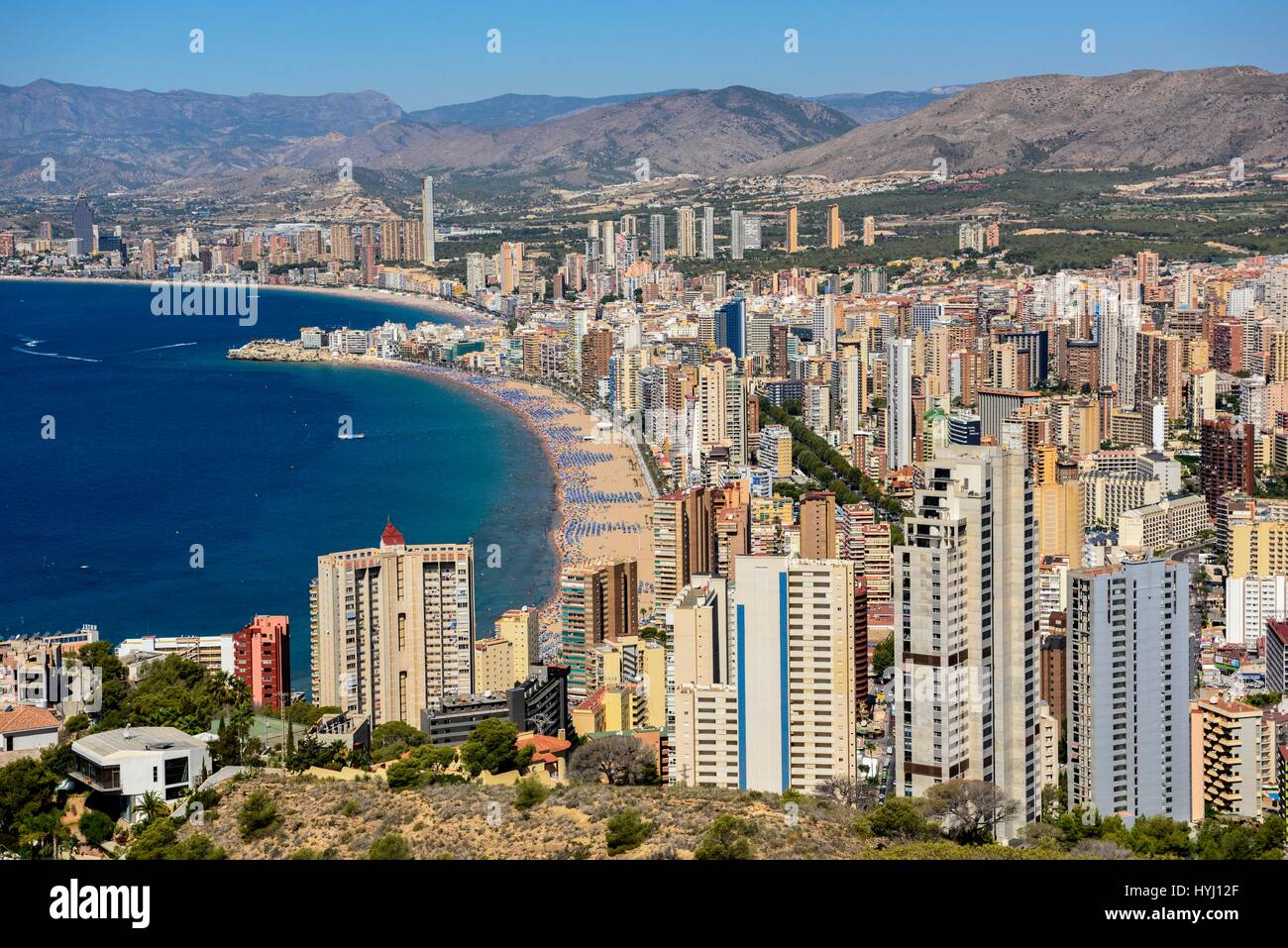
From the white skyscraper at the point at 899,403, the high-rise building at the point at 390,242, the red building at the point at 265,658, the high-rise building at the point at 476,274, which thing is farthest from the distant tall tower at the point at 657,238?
the red building at the point at 265,658

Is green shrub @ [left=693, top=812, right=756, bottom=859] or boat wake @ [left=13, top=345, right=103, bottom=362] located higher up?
boat wake @ [left=13, top=345, right=103, bottom=362]

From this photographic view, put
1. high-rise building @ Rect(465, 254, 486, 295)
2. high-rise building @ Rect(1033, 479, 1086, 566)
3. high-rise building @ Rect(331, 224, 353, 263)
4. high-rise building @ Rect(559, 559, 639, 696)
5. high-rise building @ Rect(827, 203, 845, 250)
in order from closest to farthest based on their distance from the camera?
high-rise building @ Rect(559, 559, 639, 696) < high-rise building @ Rect(1033, 479, 1086, 566) < high-rise building @ Rect(465, 254, 486, 295) < high-rise building @ Rect(827, 203, 845, 250) < high-rise building @ Rect(331, 224, 353, 263)

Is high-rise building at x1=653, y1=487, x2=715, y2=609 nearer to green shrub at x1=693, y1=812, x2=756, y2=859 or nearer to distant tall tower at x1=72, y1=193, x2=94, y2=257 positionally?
green shrub at x1=693, y1=812, x2=756, y2=859

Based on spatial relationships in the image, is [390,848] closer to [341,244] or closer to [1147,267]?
[1147,267]

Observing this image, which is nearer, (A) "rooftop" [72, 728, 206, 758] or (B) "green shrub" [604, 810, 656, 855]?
(B) "green shrub" [604, 810, 656, 855]

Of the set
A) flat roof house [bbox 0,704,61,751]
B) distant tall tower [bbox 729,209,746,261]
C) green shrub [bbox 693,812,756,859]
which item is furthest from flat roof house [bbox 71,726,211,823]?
distant tall tower [bbox 729,209,746,261]
